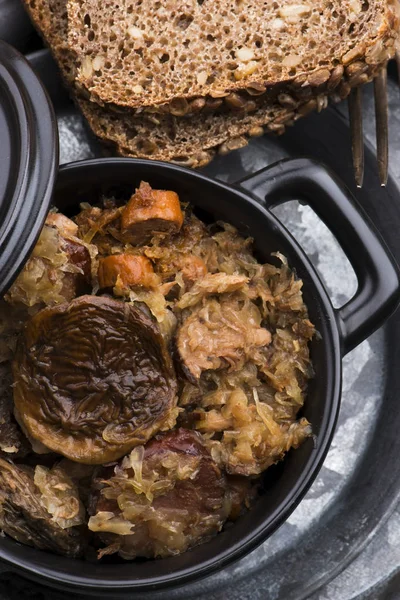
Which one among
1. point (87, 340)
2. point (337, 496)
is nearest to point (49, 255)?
point (87, 340)

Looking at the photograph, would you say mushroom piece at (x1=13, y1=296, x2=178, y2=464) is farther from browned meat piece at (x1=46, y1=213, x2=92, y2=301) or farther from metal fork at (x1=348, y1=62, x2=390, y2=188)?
metal fork at (x1=348, y1=62, x2=390, y2=188)

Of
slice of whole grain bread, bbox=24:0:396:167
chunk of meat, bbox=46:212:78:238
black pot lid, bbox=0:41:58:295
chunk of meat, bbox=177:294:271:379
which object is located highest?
black pot lid, bbox=0:41:58:295

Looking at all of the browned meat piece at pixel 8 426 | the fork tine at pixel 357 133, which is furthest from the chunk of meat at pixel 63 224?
the fork tine at pixel 357 133

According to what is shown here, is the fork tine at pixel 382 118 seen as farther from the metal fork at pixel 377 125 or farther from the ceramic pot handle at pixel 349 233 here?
the ceramic pot handle at pixel 349 233

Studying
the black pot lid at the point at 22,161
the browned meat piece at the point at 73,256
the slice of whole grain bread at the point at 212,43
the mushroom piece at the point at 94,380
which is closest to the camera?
the black pot lid at the point at 22,161

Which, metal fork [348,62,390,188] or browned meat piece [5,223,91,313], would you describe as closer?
browned meat piece [5,223,91,313]

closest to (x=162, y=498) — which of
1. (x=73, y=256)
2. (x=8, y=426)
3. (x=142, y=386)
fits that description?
(x=142, y=386)

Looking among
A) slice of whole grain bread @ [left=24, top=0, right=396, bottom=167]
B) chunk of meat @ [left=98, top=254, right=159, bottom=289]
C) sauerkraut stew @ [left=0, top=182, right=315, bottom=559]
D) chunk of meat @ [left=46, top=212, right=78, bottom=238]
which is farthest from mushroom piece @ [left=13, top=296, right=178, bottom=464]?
slice of whole grain bread @ [left=24, top=0, right=396, bottom=167]
